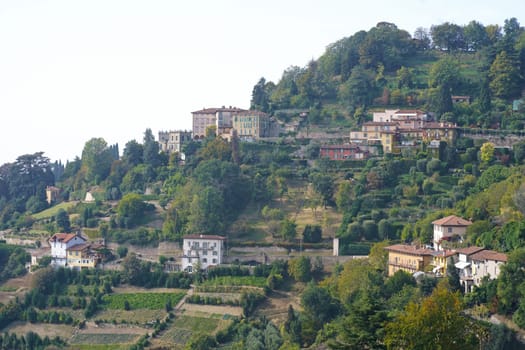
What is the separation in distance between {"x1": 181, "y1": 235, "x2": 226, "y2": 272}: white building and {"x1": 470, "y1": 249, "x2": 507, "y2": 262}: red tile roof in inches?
719

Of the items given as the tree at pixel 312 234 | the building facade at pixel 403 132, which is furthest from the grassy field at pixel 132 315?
the building facade at pixel 403 132

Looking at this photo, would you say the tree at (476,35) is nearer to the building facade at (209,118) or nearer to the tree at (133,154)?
the building facade at (209,118)

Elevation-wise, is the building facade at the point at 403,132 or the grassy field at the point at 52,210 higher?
the building facade at the point at 403,132

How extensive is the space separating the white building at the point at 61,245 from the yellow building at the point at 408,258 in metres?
22.5

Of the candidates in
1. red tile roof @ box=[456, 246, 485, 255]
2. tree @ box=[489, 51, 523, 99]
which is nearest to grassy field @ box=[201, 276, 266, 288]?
red tile roof @ box=[456, 246, 485, 255]

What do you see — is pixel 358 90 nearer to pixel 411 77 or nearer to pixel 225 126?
pixel 411 77

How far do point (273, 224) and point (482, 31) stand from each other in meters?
40.3

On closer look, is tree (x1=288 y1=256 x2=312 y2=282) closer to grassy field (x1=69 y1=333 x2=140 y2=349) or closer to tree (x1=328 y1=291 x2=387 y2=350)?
grassy field (x1=69 y1=333 x2=140 y2=349)

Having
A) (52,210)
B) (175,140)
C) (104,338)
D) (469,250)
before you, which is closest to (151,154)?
(175,140)

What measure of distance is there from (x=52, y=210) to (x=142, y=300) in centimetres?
2180

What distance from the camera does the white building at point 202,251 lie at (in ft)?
192

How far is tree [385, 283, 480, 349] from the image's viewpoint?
3048cm

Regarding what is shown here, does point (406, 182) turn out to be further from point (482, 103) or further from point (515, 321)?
point (515, 321)

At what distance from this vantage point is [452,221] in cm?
5188
